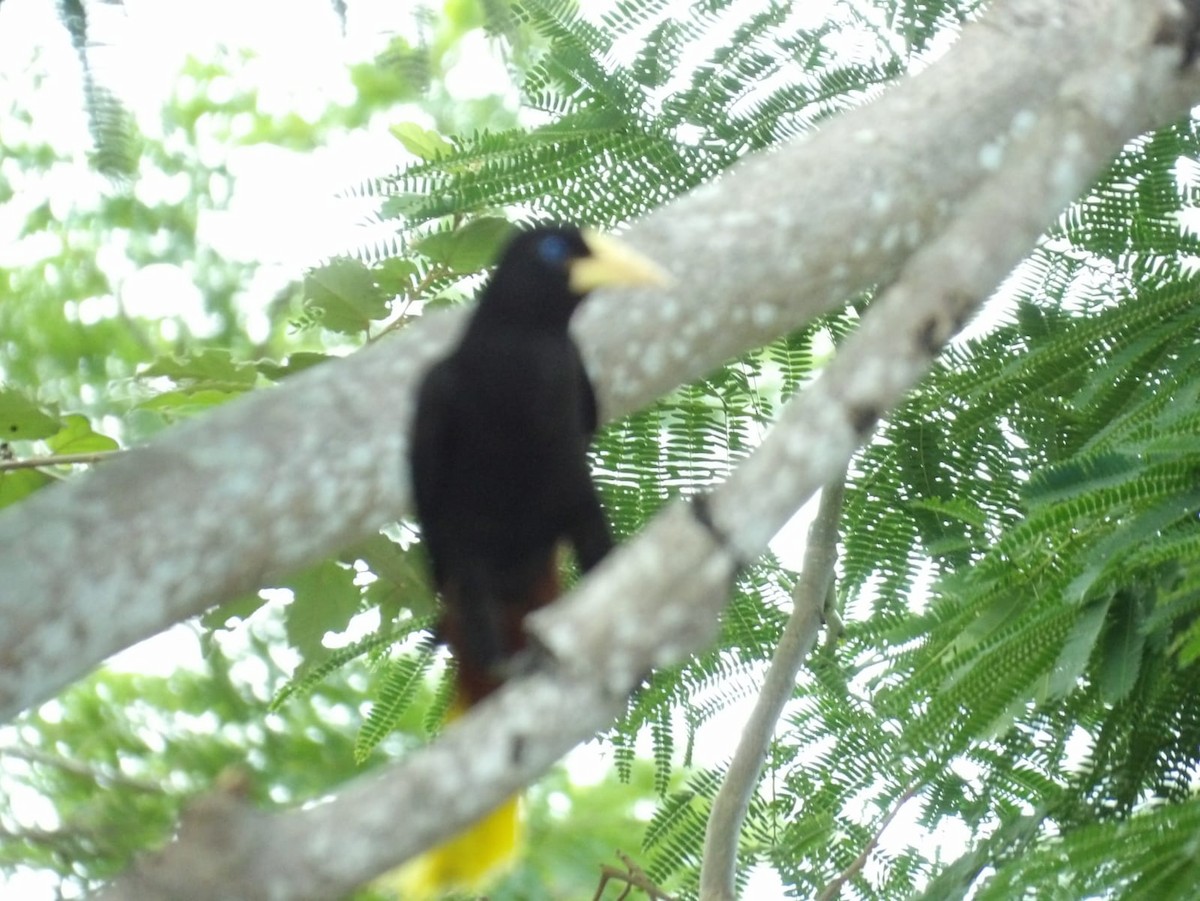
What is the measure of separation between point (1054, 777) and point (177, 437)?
5.52ft

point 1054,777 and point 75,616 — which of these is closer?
point 75,616

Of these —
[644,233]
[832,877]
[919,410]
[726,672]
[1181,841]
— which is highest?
[644,233]

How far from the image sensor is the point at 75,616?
147 centimetres

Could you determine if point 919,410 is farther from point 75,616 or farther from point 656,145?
point 75,616

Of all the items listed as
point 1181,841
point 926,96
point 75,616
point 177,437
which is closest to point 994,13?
point 926,96

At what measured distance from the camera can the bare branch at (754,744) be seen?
2699 mm

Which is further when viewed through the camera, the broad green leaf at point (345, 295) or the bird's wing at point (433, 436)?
the broad green leaf at point (345, 295)

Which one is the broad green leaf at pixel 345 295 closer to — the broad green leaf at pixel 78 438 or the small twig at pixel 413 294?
the small twig at pixel 413 294

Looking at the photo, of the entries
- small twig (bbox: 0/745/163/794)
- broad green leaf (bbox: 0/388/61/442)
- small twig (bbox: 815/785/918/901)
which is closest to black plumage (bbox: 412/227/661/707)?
small twig (bbox: 0/745/163/794)

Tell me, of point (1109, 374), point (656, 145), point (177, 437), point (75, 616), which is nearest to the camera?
point (75, 616)

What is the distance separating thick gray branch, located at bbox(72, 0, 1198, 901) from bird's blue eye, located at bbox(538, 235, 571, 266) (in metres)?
0.10

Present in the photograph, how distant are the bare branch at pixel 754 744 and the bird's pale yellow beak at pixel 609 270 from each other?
887mm

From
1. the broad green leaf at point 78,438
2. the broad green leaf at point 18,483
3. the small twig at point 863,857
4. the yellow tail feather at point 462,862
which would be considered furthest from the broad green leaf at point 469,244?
the small twig at point 863,857

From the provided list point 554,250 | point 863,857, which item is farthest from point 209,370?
point 863,857
